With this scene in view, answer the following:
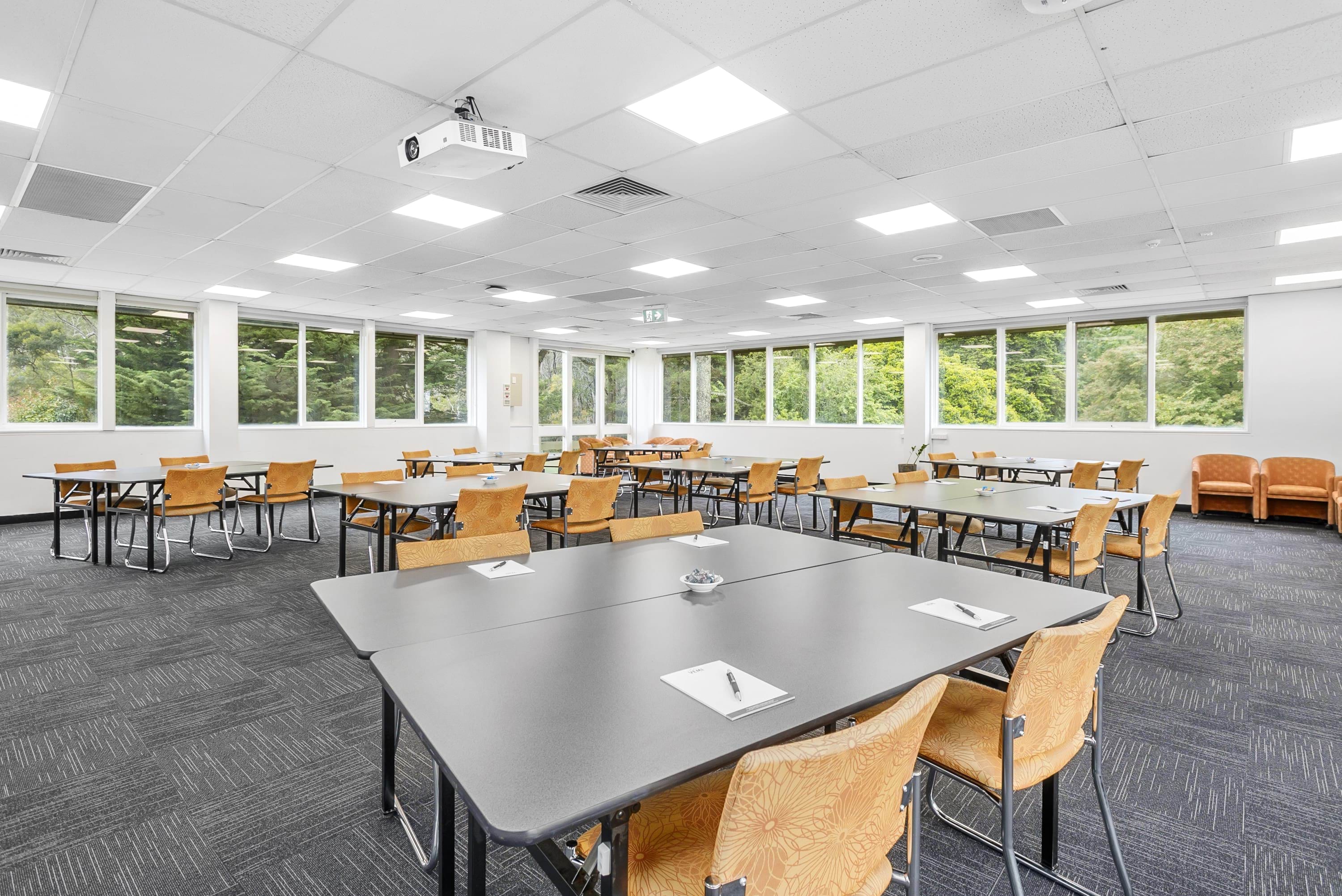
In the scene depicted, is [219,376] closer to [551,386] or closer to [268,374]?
[268,374]

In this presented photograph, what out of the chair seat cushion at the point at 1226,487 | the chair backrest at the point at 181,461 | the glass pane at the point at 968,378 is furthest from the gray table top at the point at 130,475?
the chair seat cushion at the point at 1226,487

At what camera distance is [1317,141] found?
350 centimetres

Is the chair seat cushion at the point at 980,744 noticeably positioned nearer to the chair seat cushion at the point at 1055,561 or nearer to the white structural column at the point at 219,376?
the chair seat cushion at the point at 1055,561

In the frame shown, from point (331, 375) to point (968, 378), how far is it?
9896 millimetres

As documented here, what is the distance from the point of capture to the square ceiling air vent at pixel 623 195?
415cm

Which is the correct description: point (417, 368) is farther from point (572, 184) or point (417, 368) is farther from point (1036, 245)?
point (1036, 245)

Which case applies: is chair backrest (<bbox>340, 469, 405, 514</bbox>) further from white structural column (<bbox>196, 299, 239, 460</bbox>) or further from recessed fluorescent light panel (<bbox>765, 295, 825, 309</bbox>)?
recessed fluorescent light panel (<bbox>765, 295, 825, 309</bbox>)

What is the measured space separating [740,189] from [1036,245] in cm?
301

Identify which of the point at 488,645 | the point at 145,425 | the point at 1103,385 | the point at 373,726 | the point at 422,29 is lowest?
the point at 373,726

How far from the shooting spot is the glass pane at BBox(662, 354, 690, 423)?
14188mm

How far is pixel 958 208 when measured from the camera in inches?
183

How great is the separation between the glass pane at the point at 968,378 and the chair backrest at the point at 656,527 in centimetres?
888

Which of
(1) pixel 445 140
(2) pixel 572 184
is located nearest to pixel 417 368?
(2) pixel 572 184

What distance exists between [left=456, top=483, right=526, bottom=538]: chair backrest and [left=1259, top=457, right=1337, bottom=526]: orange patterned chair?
28.1ft
